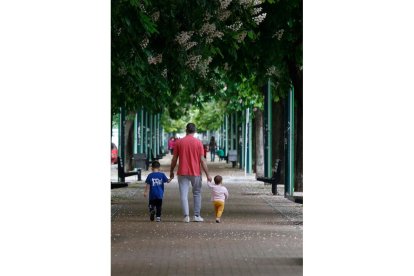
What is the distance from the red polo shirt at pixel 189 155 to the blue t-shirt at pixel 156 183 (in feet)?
1.12

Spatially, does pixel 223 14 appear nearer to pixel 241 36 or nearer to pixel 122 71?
pixel 241 36

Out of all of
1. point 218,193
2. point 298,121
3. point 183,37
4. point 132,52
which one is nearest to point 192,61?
point 183,37

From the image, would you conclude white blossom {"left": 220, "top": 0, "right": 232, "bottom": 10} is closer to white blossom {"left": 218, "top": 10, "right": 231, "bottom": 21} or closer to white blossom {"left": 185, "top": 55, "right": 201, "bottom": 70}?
white blossom {"left": 218, "top": 10, "right": 231, "bottom": 21}

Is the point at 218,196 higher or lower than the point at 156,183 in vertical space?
lower

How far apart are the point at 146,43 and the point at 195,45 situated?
7.60ft

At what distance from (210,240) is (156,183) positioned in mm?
4548

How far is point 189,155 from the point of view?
2366 centimetres

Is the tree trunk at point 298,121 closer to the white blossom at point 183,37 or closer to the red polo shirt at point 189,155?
the red polo shirt at point 189,155

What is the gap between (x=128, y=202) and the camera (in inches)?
1217
